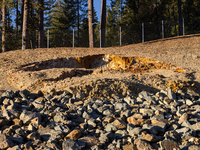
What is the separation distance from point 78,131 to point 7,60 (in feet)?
22.1

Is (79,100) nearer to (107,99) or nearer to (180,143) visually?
(107,99)

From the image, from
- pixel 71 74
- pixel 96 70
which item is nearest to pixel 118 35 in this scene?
pixel 96 70

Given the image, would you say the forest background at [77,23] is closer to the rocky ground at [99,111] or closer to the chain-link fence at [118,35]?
the chain-link fence at [118,35]

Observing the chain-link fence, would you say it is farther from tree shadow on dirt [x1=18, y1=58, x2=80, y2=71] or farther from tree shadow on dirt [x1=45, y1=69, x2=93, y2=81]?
tree shadow on dirt [x1=45, y1=69, x2=93, y2=81]

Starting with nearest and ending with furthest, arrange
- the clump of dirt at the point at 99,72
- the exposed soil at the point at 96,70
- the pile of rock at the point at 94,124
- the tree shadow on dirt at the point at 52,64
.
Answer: the pile of rock at the point at 94,124
the clump of dirt at the point at 99,72
the exposed soil at the point at 96,70
the tree shadow on dirt at the point at 52,64

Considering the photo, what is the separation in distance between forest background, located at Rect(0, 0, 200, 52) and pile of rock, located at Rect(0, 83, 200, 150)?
9337mm

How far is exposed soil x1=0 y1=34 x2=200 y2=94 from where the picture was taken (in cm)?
566

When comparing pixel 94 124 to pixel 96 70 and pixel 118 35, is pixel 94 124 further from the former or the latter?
pixel 118 35

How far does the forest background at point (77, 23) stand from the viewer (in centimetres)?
1429

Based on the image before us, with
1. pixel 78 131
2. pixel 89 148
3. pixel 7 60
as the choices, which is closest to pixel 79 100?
pixel 78 131

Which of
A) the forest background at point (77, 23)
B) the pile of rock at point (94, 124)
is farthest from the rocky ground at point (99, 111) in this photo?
the forest background at point (77, 23)

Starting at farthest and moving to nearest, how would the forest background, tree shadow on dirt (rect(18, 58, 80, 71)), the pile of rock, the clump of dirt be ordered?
the forest background
tree shadow on dirt (rect(18, 58, 80, 71))
the clump of dirt
the pile of rock

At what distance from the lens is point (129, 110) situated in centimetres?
376

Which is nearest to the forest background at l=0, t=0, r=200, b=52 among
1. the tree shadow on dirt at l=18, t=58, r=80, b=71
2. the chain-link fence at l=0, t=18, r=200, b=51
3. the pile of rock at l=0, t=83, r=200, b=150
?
the chain-link fence at l=0, t=18, r=200, b=51
